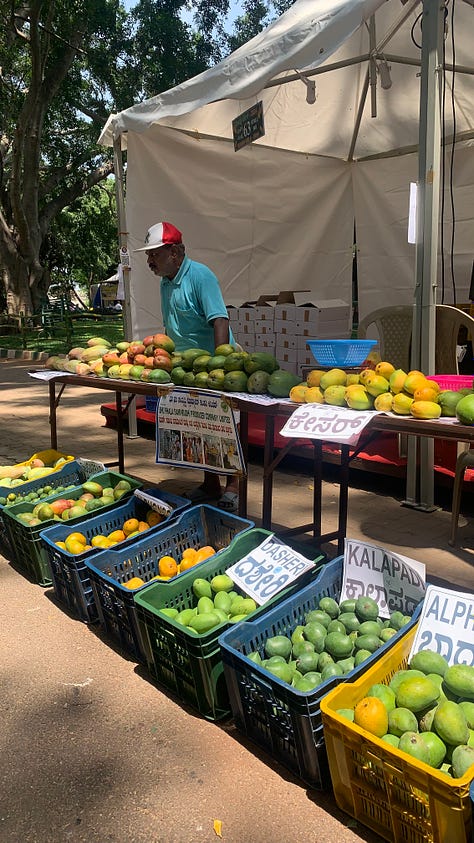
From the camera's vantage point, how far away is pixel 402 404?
2.62 meters

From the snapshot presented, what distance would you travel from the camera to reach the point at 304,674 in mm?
2301

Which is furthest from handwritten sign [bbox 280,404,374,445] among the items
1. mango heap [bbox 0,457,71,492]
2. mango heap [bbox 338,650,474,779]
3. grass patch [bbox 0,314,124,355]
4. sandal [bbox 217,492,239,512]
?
grass patch [bbox 0,314,124,355]

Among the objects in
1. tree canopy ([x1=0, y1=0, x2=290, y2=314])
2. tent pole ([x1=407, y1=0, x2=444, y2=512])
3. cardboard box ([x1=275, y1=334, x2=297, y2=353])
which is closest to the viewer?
tent pole ([x1=407, y1=0, x2=444, y2=512])

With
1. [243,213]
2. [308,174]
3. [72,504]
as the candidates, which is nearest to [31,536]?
[72,504]

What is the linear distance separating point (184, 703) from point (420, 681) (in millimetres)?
1089

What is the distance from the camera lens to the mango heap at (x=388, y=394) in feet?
8.30

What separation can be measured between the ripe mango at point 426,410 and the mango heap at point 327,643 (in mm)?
792

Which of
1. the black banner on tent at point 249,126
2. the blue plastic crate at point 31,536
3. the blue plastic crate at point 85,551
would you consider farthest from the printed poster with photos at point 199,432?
the black banner on tent at point 249,126

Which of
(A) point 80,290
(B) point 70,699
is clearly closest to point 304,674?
(B) point 70,699

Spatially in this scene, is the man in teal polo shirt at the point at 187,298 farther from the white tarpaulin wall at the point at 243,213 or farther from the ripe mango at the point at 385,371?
the white tarpaulin wall at the point at 243,213

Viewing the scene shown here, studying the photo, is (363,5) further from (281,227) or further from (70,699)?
(281,227)

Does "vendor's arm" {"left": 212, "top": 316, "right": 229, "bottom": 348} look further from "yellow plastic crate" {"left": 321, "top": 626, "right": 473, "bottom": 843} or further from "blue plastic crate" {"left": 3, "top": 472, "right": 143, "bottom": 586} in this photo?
"yellow plastic crate" {"left": 321, "top": 626, "right": 473, "bottom": 843}

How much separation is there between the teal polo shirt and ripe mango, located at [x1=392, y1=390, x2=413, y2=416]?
1.84m

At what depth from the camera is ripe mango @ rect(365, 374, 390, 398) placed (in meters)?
2.78
